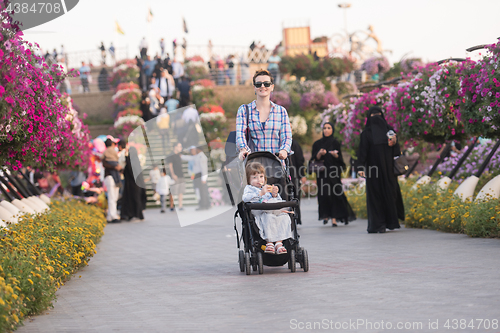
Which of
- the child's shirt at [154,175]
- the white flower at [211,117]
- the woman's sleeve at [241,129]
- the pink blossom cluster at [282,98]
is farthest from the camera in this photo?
the pink blossom cluster at [282,98]

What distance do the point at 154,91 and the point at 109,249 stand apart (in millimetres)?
21630

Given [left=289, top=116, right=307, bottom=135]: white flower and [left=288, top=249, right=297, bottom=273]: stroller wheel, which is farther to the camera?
[left=289, top=116, right=307, bottom=135]: white flower

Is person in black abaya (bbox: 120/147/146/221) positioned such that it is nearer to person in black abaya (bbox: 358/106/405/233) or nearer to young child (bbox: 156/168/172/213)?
young child (bbox: 156/168/172/213)

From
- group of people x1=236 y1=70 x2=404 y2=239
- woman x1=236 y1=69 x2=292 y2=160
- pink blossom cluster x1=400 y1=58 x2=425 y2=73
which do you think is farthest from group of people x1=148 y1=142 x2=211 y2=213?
pink blossom cluster x1=400 y1=58 x2=425 y2=73

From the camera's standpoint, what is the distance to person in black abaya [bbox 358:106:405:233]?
11711 mm

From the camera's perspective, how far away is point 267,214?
23.8 ft

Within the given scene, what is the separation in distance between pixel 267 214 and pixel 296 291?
4.42 ft

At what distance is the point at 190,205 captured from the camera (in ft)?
79.9

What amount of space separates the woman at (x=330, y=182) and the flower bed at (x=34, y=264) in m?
6.19

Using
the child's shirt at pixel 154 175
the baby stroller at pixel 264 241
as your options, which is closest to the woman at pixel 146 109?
the child's shirt at pixel 154 175

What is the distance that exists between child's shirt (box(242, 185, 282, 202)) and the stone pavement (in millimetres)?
866

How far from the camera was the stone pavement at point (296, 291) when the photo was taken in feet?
16.0

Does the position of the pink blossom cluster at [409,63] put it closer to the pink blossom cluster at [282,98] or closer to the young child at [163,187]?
the pink blossom cluster at [282,98]

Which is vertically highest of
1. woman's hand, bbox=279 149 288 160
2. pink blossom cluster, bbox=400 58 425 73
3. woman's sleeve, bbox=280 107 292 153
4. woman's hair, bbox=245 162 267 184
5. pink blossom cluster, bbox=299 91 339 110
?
pink blossom cluster, bbox=400 58 425 73
